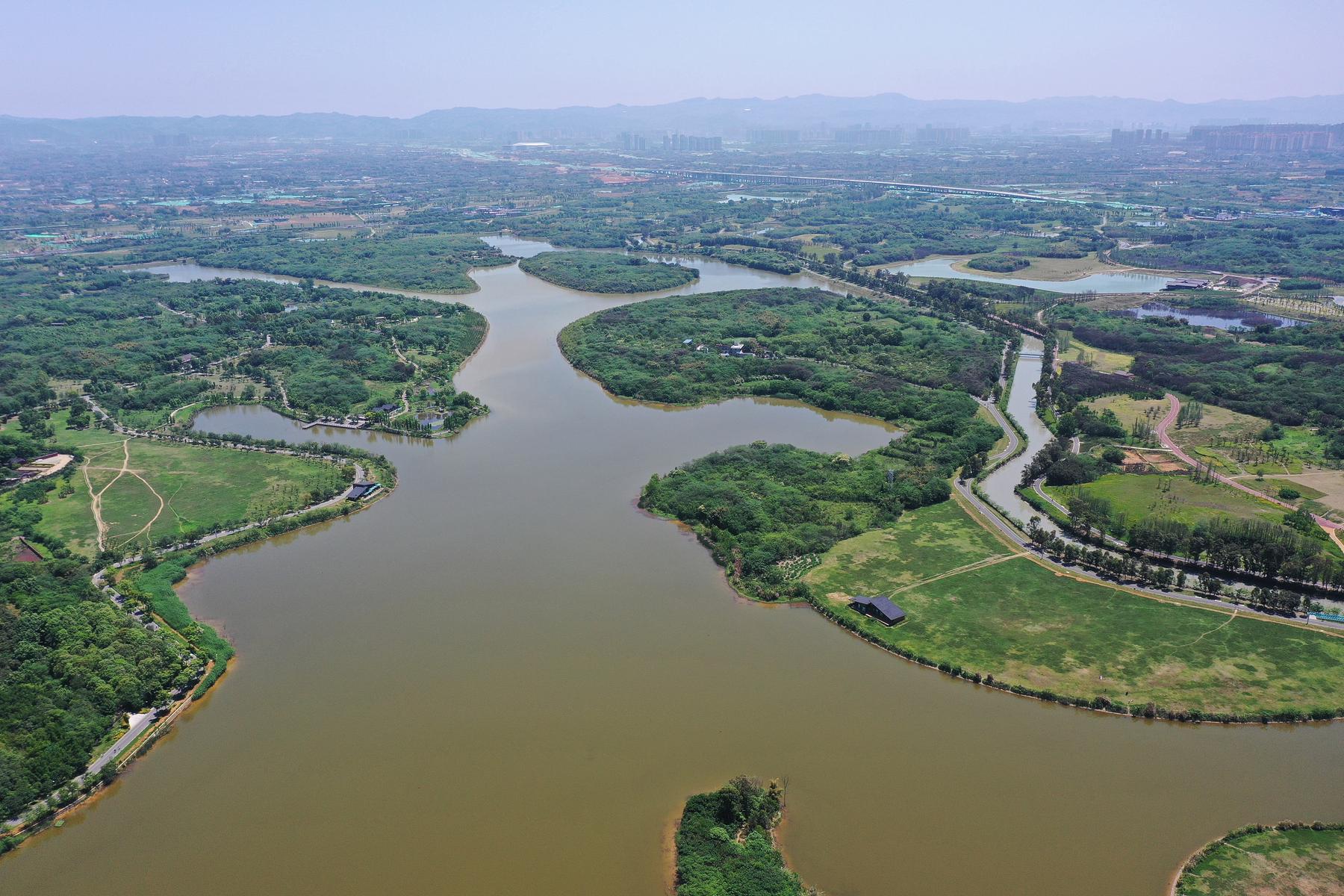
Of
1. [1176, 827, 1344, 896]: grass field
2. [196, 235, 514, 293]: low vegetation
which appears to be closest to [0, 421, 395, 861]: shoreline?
[1176, 827, 1344, 896]: grass field

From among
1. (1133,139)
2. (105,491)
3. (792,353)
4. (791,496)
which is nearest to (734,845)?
(791,496)

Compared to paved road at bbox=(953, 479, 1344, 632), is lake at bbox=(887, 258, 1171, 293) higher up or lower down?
higher up

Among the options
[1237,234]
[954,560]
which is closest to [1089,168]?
[1237,234]

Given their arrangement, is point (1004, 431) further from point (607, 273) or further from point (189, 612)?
point (607, 273)

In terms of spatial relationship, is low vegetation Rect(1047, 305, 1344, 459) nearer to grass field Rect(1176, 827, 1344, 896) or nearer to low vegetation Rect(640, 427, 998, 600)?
low vegetation Rect(640, 427, 998, 600)

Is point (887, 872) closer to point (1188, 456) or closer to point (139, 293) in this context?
point (1188, 456)
